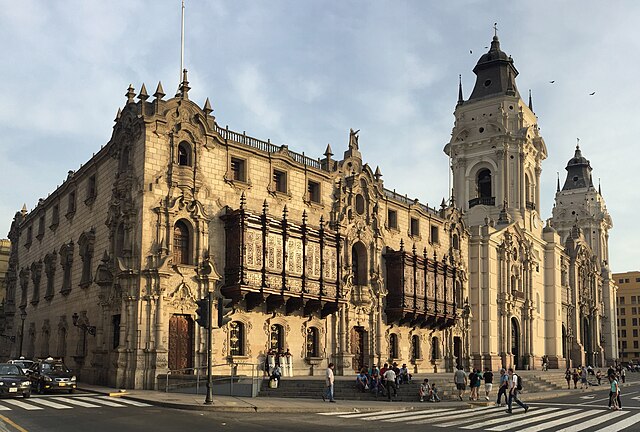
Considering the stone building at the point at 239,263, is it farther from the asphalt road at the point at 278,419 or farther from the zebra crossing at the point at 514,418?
the zebra crossing at the point at 514,418

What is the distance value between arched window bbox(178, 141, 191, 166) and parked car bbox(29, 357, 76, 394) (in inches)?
461

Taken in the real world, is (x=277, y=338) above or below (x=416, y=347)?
above

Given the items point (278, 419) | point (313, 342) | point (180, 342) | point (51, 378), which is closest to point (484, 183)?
point (313, 342)

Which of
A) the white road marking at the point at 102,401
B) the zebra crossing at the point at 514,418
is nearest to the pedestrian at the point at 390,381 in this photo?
the zebra crossing at the point at 514,418

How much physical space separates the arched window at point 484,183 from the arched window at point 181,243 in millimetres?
43769

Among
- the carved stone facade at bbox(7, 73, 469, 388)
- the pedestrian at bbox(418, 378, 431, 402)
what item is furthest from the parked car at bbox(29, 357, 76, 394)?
the pedestrian at bbox(418, 378, 431, 402)

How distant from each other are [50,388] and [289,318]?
1393 centimetres

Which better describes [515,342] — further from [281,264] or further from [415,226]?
[281,264]

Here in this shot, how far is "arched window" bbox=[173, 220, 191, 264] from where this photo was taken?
35.6m

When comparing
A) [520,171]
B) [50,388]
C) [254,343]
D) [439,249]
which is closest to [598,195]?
[520,171]

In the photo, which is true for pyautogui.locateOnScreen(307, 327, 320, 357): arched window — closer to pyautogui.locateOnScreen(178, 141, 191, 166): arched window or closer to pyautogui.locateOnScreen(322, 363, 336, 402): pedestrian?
pyautogui.locateOnScreen(322, 363, 336, 402): pedestrian

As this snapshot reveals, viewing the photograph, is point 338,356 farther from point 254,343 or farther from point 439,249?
point 439,249

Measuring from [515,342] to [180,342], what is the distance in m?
41.0

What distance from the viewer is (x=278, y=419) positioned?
21.7m
